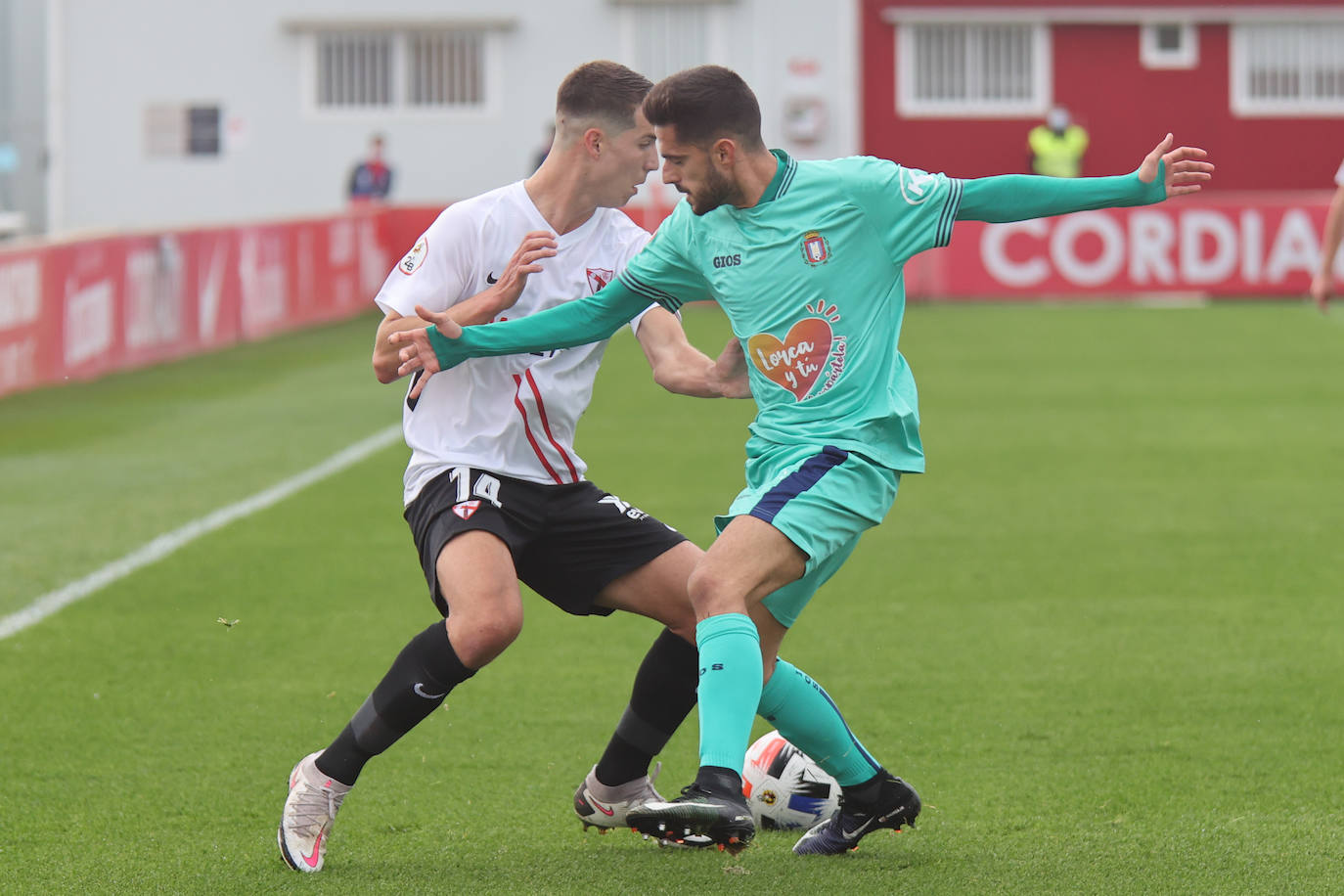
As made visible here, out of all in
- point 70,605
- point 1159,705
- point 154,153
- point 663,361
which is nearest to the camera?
point 663,361

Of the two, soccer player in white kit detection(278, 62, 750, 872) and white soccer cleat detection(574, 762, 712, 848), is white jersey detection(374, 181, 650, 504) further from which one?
Answer: white soccer cleat detection(574, 762, 712, 848)

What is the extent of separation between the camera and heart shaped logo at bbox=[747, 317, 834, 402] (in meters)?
4.49

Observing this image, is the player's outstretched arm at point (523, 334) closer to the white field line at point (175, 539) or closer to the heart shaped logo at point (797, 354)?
the heart shaped logo at point (797, 354)

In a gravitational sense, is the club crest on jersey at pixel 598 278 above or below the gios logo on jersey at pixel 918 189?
below

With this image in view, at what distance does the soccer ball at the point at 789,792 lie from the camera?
5.03m

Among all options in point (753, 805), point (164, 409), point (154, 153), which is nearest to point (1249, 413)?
point (164, 409)

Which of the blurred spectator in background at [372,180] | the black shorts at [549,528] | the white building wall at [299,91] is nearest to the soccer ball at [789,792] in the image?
the black shorts at [549,528]

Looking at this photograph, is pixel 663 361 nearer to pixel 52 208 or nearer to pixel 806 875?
pixel 806 875

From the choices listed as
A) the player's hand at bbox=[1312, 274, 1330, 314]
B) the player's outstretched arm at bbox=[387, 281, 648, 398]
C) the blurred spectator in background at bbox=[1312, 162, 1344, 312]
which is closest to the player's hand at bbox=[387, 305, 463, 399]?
the player's outstretched arm at bbox=[387, 281, 648, 398]

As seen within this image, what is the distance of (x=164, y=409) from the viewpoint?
14641 millimetres

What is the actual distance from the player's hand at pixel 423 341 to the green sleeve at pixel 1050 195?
1.18 meters

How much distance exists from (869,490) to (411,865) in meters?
1.38

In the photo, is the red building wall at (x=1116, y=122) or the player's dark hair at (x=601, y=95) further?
the red building wall at (x=1116, y=122)

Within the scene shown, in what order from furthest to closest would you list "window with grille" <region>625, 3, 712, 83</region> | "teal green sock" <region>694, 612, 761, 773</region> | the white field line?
1. "window with grille" <region>625, 3, 712, 83</region>
2. the white field line
3. "teal green sock" <region>694, 612, 761, 773</region>
